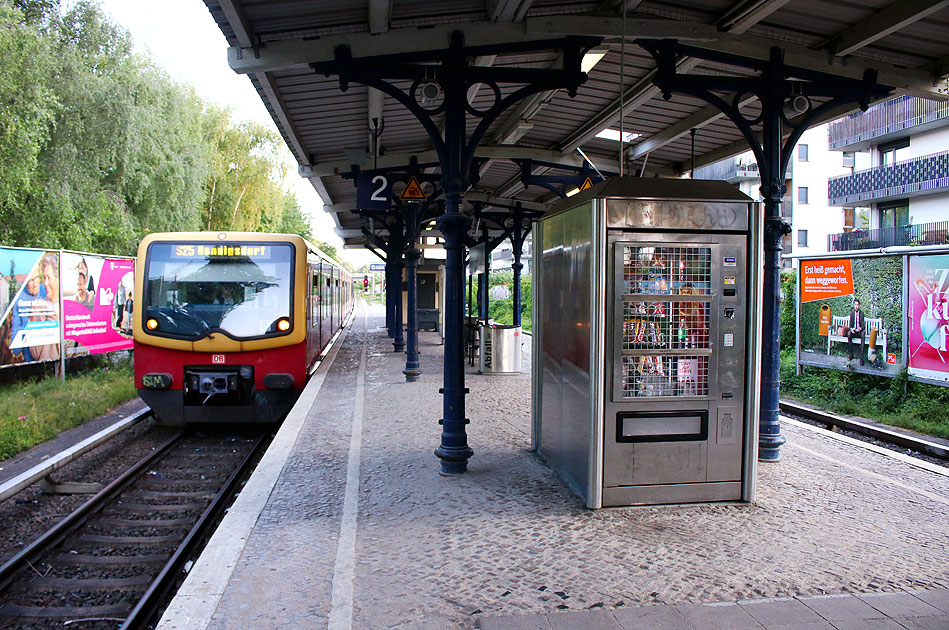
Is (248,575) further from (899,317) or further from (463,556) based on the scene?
(899,317)

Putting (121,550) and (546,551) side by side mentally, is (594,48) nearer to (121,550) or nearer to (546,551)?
(546,551)

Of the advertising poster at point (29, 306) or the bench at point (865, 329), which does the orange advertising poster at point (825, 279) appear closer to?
the bench at point (865, 329)

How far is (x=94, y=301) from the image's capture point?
13602 mm

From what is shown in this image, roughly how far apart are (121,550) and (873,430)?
8.64m

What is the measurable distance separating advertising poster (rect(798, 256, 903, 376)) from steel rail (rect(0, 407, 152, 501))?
11102 mm

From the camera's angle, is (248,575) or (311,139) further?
(311,139)

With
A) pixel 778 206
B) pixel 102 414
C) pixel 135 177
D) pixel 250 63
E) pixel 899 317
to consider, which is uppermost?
pixel 135 177

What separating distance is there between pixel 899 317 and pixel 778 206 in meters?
4.97

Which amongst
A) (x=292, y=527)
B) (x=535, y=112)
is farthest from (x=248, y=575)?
(x=535, y=112)

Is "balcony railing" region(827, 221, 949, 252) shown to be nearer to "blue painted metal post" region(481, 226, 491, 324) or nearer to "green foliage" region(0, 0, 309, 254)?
"blue painted metal post" region(481, 226, 491, 324)

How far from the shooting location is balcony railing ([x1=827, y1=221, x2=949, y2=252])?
27656 mm

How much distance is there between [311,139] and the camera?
10.1 m

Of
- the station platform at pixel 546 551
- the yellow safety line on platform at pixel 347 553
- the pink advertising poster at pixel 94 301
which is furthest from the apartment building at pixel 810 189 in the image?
the yellow safety line on platform at pixel 347 553

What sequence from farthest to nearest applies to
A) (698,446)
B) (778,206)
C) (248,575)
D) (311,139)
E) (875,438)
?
(311,139)
(875,438)
(778,206)
(698,446)
(248,575)
